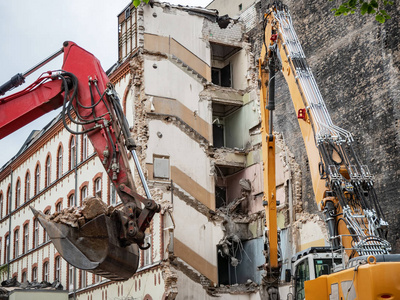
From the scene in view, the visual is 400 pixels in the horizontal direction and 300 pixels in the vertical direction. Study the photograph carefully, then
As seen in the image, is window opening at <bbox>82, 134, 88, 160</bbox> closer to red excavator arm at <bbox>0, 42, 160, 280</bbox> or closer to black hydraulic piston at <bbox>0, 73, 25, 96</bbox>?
red excavator arm at <bbox>0, 42, 160, 280</bbox>

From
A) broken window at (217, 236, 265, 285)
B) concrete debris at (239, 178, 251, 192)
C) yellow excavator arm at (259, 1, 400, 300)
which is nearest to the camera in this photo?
yellow excavator arm at (259, 1, 400, 300)

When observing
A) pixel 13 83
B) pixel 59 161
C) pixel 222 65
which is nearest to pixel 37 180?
pixel 59 161

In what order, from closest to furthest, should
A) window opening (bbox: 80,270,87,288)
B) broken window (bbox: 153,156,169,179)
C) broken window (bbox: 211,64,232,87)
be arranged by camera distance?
broken window (bbox: 153,156,169,179) → window opening (bbox: 80,270,87,288) → broken window (bbox: 211,64,232,87)

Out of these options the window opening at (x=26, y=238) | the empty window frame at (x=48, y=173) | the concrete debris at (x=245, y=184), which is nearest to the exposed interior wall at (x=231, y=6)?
→ the concrete debris at (x=245, y=184)

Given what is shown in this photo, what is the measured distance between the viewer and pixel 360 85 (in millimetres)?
25234

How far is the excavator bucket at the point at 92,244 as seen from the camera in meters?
14.0

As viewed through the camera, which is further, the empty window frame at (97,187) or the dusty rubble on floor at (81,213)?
the empty window frame at (97,187)

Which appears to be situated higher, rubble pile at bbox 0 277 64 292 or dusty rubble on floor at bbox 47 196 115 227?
rubble pile at bbox 0 277 64 292

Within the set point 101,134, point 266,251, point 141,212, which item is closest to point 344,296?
point 141,212

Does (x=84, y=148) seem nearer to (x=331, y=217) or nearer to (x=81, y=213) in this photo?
(x=81, y=213)

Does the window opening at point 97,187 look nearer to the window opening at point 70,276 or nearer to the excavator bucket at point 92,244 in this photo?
the window opening at point 70,276

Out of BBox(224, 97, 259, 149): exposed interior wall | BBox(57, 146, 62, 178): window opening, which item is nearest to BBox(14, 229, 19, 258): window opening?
BBox(57, 146, 62, 178): window opening

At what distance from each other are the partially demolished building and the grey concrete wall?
316cm

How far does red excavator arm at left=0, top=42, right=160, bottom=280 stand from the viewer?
14.2m
